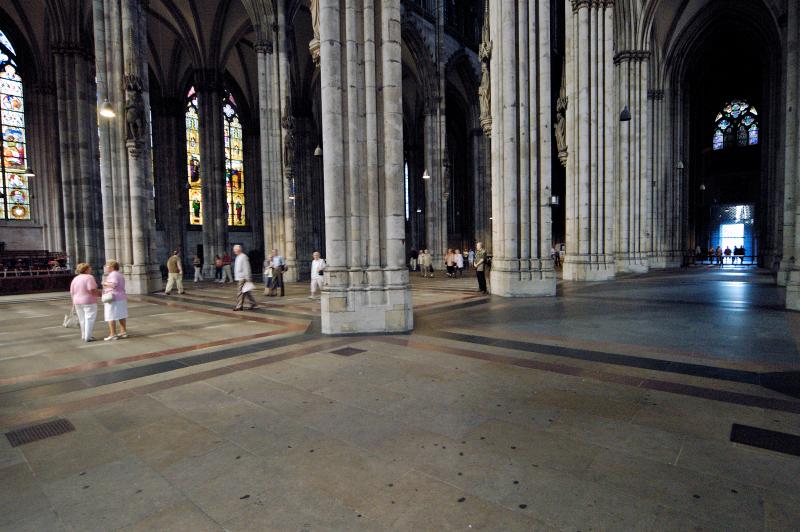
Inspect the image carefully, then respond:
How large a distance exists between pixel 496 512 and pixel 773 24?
132ft

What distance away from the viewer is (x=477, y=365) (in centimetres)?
621

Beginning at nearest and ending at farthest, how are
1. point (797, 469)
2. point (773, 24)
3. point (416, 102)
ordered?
1. point (797, 469)
2. point (773, 24)
3. point (416, 102)

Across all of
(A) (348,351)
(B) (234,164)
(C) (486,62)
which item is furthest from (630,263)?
(B) (234,164)

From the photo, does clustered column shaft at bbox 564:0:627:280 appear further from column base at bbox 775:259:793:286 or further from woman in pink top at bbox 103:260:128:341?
woman in pink top at bbox 103:260:128:341

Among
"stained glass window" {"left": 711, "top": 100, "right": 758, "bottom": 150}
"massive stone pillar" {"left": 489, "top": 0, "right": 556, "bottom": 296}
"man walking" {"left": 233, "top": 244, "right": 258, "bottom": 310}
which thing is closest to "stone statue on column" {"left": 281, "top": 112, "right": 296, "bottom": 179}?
"man walking" {"left": 233, "top": 244, "right": 258, "bottom": 310}

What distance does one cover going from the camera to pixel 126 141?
61.9 feet

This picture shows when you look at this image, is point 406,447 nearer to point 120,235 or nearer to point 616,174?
point 120,235

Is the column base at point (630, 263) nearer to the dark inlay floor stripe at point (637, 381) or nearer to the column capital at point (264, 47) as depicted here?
the dark inlay floor stripe at point (637, 381)

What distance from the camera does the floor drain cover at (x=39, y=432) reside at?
4098 millimetres

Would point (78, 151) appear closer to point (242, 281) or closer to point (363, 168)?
point (242, 281)

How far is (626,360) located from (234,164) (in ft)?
135

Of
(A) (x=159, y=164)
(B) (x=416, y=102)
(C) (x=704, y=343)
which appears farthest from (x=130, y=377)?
(B) (x=416, y=102)

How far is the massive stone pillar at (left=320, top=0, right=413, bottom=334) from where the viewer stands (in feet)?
29.7

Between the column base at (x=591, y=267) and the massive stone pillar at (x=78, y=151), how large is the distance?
27.2 metres
